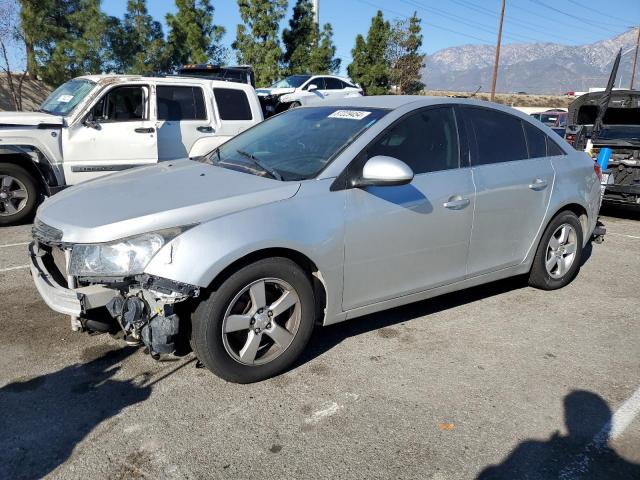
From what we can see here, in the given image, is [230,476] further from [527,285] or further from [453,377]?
[527,285]

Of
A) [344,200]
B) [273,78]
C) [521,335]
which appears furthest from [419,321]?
[273,78]

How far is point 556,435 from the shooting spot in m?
2.93

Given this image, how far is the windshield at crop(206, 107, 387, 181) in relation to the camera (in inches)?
143

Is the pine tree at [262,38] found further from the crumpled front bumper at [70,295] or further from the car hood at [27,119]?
Answer: the crumpled front bumper at [70,295]

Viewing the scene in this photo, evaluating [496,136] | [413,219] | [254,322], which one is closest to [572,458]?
[413,219]

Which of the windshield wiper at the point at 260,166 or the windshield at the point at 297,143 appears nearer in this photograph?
the windshield wiper at the point at 260,166

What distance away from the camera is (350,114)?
404cm

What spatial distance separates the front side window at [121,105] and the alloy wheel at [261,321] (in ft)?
17.3

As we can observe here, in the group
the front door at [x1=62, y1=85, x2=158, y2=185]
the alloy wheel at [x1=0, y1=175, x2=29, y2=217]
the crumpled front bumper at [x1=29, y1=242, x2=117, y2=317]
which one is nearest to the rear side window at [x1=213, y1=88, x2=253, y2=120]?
the front door at [x1=62, y1=85, x2=158, y2=185]

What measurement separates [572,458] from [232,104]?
7.11m

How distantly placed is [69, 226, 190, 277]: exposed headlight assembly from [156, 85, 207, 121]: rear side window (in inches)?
209

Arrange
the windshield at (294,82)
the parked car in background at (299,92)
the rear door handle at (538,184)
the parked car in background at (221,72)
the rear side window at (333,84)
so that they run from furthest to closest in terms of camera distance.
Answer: the rear side window at (333,84), the windshield at (294,82), the parked car in background at (299,92), the parked car in background at (221,72), the rear door handle at (538,184)

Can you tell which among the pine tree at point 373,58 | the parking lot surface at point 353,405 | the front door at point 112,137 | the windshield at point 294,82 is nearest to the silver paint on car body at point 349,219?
the parking lot surface at point 353,405

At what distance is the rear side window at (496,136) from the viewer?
428cm
